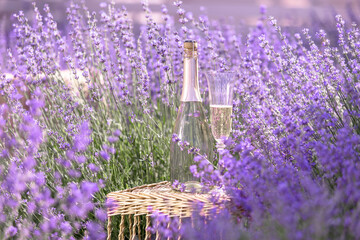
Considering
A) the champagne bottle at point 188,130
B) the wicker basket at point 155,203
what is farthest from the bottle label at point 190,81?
the wicker basket at point 155,203

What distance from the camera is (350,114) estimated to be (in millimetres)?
1460

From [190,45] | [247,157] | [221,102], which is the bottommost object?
[247,157]

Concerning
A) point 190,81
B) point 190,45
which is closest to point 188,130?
point 190,81

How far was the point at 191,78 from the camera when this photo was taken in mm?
1619

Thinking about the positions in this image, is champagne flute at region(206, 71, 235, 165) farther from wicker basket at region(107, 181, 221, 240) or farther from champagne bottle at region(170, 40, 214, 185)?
wicker basket at region(107, 181, 221, 240)

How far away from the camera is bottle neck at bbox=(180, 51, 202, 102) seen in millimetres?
1593

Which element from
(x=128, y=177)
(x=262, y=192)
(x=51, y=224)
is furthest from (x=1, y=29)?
(x=262, y=192)

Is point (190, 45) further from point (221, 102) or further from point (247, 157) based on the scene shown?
point (247, 157)

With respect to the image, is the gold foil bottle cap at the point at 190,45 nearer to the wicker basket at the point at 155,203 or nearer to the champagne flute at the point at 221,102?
the champagne flute at the point at 221,102

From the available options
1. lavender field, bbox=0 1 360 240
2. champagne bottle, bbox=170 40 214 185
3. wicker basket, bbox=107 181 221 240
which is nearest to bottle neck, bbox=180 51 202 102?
champagne bottle, bbox=170 40 214 185

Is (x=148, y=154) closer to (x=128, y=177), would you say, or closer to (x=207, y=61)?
(x=128, y=177)

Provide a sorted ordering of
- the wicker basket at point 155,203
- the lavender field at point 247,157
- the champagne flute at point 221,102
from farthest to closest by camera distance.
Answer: the champagne flute at point 221,102, the wicker basket at point 155,203, the lavender field at point 247,157

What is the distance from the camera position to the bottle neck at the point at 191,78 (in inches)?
62.7

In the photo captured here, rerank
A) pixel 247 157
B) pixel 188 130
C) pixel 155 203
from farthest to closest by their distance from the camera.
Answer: pixel 188 130, pixel 155 203, pixel 247 157
